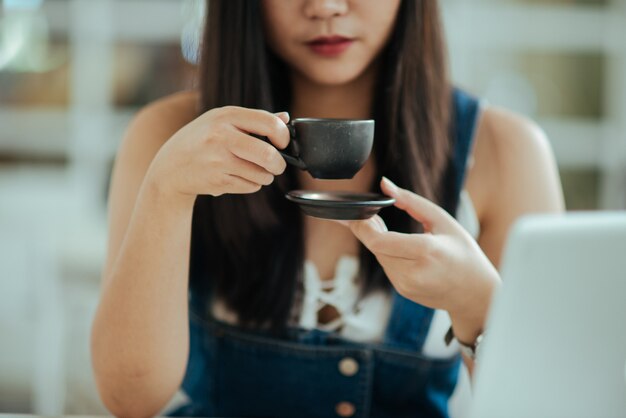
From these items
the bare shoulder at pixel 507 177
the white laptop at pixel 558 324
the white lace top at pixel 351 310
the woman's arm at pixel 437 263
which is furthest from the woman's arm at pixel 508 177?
the white laptop at pixel 558 324

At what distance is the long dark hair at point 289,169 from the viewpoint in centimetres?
117

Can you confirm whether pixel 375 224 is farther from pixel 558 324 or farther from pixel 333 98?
pixel 333 98

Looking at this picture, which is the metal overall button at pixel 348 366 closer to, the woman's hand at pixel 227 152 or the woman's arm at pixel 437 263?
the woman's arm at pixel 437 263

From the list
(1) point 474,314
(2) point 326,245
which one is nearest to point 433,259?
(1) point 474,314

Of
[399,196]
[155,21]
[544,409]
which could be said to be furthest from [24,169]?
[544,409]

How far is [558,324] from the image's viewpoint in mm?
584

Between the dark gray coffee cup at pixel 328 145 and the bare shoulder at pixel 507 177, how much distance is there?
0.49m

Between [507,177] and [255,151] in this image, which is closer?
[255,151]

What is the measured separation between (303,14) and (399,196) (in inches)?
15.1

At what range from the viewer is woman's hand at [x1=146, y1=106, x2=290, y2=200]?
2.61 ft

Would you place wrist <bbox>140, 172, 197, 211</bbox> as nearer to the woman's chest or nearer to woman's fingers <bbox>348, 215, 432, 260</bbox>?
woman's fingers <bbox>348, 215, 432, 260</bbox>

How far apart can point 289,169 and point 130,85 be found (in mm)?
2387

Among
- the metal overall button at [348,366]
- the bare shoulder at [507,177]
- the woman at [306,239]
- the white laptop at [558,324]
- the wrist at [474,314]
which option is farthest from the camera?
the bare shoulder at [507,177]

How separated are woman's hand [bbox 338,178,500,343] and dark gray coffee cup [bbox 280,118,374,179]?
0.05m
